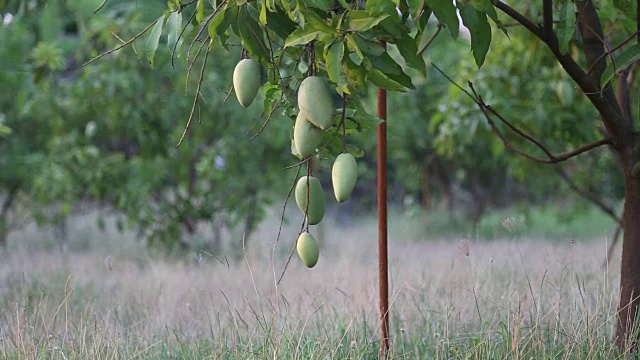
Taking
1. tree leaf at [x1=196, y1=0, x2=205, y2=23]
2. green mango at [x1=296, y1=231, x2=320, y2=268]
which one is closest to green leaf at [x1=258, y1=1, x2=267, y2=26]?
tree leaf at [x1=196, y1=0, x2=205, y2=23]

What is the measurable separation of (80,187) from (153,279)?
1.97m

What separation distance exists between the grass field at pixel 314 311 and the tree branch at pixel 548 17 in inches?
22.0

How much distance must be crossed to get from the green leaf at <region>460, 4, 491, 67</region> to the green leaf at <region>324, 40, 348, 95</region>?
217 millimetres

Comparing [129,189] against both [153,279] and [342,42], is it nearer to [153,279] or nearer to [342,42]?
[153,279]

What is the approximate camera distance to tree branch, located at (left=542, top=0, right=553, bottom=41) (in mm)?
1847

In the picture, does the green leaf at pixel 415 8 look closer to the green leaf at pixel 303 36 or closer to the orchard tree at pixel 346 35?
the orchard tree at pixel 346 35

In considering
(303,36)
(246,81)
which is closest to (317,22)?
(303,36)

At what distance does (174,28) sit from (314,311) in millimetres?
985

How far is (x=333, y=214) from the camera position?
1166 cm

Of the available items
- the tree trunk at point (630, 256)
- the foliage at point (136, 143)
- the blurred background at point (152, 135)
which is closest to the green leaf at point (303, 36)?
the tree trunk at point (630, 256)

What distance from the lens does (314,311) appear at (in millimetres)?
2256

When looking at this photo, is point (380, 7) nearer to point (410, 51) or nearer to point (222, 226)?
point (410, 51)

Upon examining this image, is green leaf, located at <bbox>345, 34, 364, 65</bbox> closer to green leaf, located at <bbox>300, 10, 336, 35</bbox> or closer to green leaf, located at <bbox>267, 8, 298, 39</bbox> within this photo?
green leaf, located at <bbox>300, 10, 336, 35</bbox>

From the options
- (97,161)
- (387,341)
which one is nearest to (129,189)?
(97,161)
